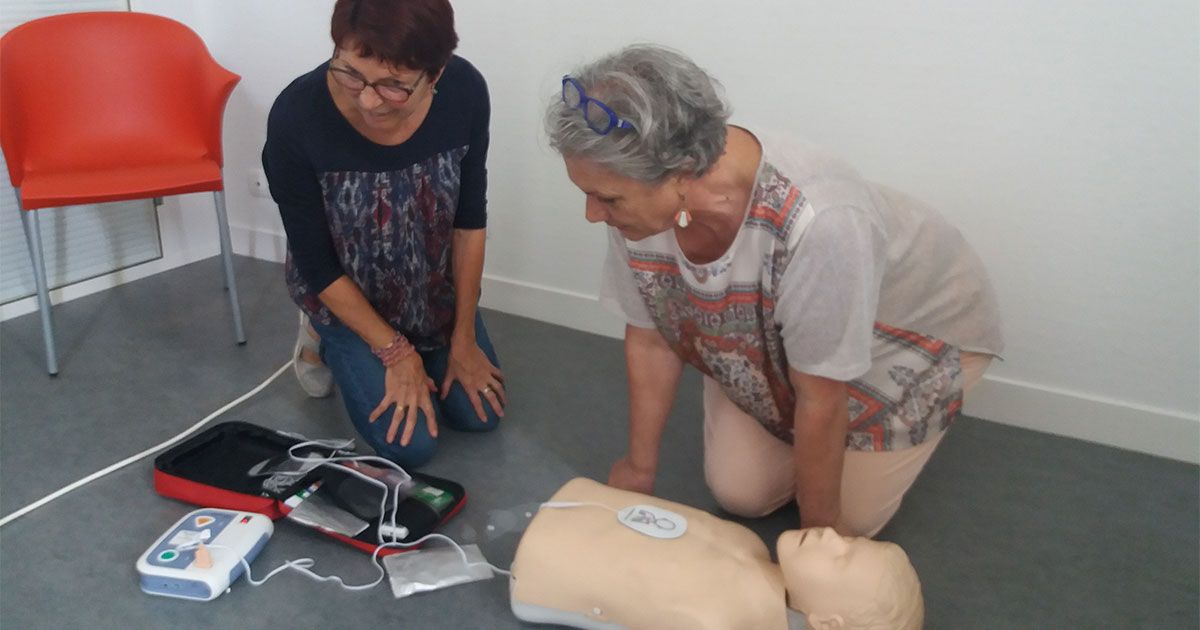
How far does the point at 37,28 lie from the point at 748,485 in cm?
206

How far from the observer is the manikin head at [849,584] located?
4.00 ft

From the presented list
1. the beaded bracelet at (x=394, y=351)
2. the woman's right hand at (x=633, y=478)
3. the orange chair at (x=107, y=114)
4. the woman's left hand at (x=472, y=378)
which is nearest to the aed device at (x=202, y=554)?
the beaded bracelet at (x=394, y=351)


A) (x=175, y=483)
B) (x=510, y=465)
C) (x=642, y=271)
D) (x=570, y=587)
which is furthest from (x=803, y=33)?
(x=175, y=483)

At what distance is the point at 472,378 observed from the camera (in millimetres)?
1934

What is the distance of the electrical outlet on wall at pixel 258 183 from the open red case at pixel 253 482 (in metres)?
1.30

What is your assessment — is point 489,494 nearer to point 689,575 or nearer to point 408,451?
point 408,451

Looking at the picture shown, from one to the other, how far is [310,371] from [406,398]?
1.31 feet

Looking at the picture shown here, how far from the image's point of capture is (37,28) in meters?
2.21

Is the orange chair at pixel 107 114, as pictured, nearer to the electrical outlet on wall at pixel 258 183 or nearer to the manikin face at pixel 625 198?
the electrical outlet on wall at pixel 258 183

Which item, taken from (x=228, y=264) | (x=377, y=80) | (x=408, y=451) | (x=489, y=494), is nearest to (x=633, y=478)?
(x=489, y=494)

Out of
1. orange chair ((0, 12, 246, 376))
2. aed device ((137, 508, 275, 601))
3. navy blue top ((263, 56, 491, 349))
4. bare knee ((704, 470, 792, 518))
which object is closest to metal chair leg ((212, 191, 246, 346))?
orange chair ((0, 12, 246, 376))

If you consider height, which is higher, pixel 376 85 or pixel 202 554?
pixel 376 85

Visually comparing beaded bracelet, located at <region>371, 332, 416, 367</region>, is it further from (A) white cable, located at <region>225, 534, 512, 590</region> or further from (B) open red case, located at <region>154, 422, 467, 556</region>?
(A) white cable, located at <region>225, 534, 512, 590</region>

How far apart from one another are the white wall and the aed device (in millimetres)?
1381
